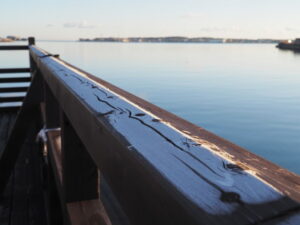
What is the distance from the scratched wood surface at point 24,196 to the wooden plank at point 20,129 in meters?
0.22

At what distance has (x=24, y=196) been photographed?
4.03 metres

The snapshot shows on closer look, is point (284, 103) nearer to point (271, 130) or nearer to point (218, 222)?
point (271, 130)

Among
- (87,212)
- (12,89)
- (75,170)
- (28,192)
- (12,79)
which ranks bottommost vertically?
(28,192)

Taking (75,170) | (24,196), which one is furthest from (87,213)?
(24,196)

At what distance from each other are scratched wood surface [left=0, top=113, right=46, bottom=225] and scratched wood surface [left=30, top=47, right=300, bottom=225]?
286 cm

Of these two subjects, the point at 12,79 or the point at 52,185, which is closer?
the point at 52,185

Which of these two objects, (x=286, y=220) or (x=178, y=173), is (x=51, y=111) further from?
(x=286, y=220)

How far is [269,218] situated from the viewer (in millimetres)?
479

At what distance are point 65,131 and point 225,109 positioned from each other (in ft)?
76.9

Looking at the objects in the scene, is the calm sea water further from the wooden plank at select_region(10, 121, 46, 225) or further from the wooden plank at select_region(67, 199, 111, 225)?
the wooden plank at select_region(67, 199, 111, 225)

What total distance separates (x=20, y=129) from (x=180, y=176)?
3808 millimetres

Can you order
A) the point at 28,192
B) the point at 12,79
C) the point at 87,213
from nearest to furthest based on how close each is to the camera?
1. the point at 87,213
2. the point at 28,192
3. the point at 12,79

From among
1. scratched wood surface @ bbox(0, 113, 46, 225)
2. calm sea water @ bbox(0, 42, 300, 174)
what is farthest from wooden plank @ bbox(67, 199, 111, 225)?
calm sea water @ bbox(0, 42, 300, 174)

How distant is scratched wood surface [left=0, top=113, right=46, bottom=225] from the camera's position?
11.6 ft
